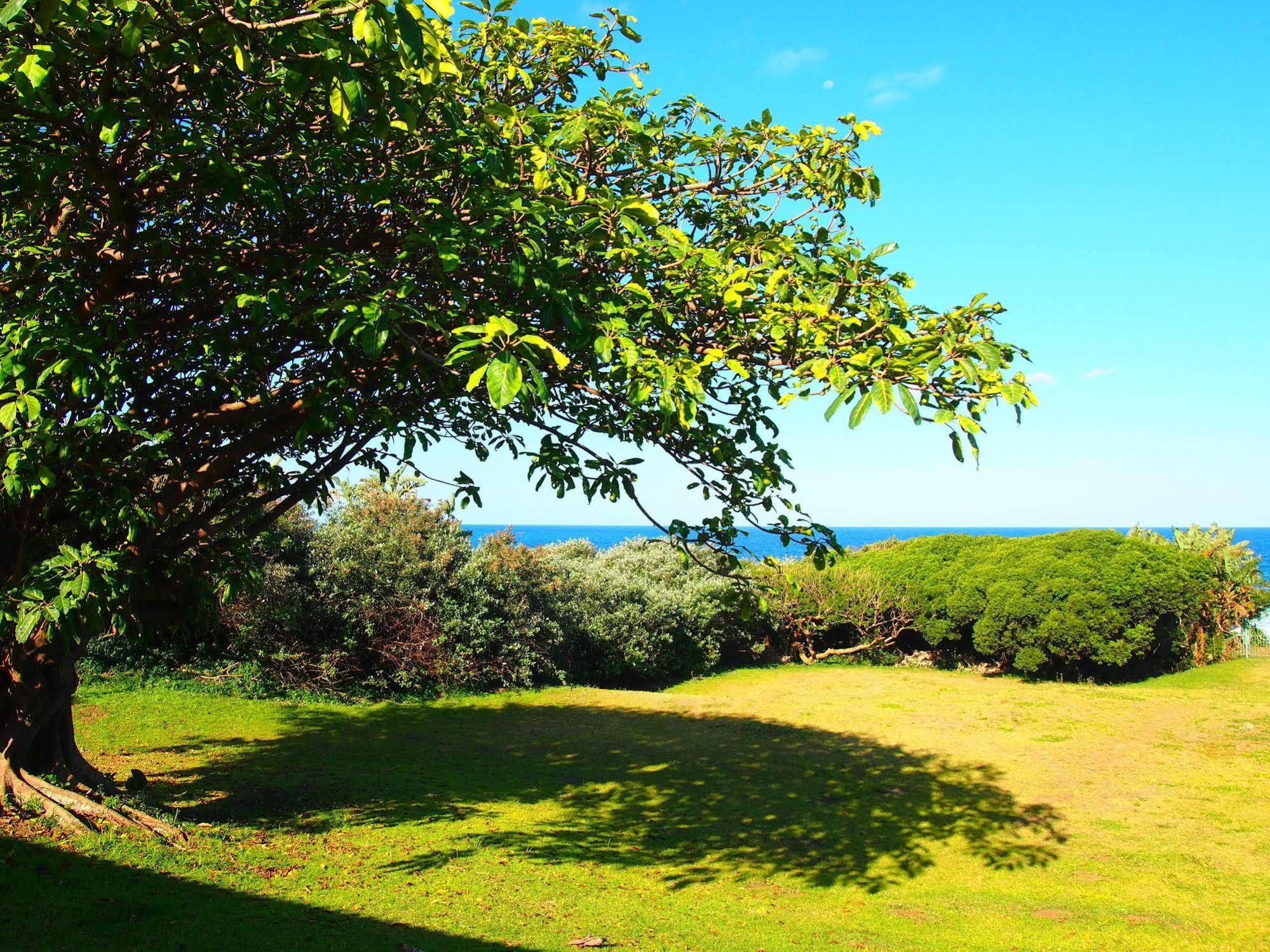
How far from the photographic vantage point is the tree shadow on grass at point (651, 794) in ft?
24.0

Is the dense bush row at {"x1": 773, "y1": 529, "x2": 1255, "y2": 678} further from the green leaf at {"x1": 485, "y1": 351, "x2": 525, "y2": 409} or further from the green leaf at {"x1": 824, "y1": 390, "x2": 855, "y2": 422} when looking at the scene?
the green leaf at {"x1": 485, "y1": 351, "x2": 525, "y2": 409}

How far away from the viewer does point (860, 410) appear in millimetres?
4012

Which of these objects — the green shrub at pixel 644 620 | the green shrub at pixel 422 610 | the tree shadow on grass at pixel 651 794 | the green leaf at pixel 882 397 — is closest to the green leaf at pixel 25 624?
the tree shadow on grass at pixel 651 794

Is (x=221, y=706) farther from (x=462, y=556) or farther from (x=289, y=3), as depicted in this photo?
(x=289, y=3)

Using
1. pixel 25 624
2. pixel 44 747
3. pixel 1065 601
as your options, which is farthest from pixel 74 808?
pixel 1065 601

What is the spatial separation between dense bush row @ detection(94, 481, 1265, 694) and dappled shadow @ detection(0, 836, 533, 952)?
5.95m

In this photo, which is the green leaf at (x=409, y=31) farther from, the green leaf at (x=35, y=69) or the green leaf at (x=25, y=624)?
the green leaf at (x=25, y=624)

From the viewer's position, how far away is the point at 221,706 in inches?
479

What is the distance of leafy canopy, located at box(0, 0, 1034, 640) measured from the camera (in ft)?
13.8

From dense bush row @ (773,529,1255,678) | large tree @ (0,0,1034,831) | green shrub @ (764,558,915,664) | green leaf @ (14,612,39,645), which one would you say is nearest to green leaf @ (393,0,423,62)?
large tree @ (0,0,1034,831)

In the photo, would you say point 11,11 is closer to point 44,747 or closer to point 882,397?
point 882,397

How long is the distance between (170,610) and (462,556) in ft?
27.1

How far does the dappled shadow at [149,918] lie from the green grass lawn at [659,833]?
0.02 meters

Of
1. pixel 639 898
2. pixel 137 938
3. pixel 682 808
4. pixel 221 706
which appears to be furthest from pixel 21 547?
pixel 221 706
